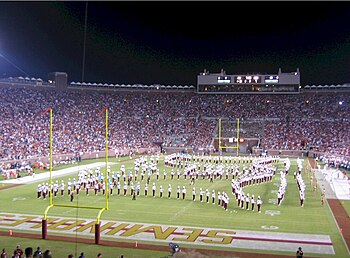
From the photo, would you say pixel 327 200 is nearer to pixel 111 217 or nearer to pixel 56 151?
pixel 111 217

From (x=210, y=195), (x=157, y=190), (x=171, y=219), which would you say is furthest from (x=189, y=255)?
(x=157, y=190)

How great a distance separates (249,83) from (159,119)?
14342mm

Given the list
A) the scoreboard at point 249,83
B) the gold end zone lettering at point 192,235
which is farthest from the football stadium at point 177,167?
the scoreboard at point 249,83

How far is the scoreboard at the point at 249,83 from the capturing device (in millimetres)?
59656

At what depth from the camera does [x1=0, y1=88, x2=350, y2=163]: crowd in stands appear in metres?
43.2

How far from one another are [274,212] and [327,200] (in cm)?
443

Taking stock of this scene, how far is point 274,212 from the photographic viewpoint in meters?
18.5

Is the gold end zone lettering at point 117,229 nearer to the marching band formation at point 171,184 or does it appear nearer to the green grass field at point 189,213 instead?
the green grass field at point 189,213

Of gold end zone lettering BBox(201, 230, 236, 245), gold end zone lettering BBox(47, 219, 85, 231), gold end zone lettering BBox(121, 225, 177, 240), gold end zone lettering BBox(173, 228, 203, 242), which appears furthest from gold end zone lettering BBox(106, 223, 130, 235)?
gold end zone lettering BBox(201, 230, 236, 245)

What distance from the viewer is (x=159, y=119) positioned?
57594 millimetres

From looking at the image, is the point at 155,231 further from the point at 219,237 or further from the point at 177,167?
the point at 177,167

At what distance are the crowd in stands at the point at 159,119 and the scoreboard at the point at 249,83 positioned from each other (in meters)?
0.94

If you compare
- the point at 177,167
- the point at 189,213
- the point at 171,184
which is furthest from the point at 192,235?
the point at 177,167

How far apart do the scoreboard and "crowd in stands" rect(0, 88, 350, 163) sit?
3.08ft
